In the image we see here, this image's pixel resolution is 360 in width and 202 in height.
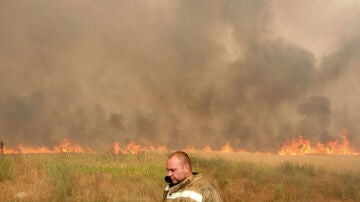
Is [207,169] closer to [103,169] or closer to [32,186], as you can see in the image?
[103,169]

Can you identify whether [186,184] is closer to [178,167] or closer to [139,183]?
[178,167]

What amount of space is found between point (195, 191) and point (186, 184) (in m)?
0.12

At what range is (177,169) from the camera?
3.86m

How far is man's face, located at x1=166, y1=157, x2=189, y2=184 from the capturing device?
386 cm

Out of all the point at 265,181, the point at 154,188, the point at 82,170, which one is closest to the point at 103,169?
the point at 82,170

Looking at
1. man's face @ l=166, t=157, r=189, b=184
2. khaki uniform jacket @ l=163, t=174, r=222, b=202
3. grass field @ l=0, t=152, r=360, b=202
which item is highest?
man's face @ l=166, t=157, r=189, b=184

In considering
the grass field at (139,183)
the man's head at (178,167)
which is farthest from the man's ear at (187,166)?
the grass field at (139,183)

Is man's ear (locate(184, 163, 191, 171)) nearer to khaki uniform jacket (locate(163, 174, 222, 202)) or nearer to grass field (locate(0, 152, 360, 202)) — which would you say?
khaki uniform jacket (locate(163, 174, 222, 202))

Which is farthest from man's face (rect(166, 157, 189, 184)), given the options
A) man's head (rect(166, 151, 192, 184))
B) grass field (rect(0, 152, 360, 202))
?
grass field (rect(0, 152, 360, 202))

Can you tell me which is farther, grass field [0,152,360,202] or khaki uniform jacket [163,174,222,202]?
grass field [0,152,360,202]

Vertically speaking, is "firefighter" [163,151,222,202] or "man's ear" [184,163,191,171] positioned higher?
"man's ear" [184,163,191,171]

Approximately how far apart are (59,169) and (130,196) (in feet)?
11.3

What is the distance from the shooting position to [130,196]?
1256cm

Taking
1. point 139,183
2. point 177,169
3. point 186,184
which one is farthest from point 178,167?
point 139,183
